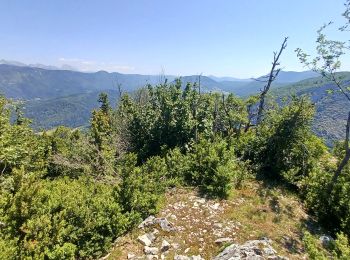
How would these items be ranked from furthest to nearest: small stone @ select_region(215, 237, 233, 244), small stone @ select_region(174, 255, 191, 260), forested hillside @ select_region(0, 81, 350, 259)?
small stone @ select_region(215, 237, 233, 244), small stone @ select_region(174, 255, 191, 260), forested hillside @ select_region(0, 81, 350, 259)

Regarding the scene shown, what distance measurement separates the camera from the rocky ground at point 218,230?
501 inches

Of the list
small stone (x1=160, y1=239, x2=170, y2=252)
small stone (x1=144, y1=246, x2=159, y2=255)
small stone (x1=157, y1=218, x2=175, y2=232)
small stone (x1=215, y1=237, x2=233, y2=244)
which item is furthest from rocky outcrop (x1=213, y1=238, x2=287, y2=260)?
small stone (x1=157, y1=218, x2=175, y2=232)

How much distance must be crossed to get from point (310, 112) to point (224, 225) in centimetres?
1187

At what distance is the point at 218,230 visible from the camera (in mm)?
14500

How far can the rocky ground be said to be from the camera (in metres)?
12.7

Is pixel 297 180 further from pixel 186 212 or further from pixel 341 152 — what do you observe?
pixel 186 212

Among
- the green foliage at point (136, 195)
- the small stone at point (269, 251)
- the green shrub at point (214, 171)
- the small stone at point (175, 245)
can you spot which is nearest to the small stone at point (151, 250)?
the small stone at point (175, 245)

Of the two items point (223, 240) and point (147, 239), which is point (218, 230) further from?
point (147, 239)

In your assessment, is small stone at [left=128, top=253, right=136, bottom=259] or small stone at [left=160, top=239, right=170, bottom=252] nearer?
small stone at [left=128, top=253, right=136, bottom=259]

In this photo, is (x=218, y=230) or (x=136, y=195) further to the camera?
(x=136, y=195)

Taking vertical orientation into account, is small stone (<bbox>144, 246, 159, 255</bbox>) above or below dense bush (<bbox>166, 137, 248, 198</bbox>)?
below

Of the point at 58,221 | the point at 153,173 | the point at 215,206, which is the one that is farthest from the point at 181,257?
the point at 153,173

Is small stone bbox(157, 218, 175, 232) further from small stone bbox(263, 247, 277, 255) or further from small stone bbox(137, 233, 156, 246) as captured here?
small stone bbox(263, 247, 277, 255)

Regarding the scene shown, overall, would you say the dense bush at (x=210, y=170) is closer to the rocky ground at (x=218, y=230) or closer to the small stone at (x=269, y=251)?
the rocky ground at (x=218, y=230)
